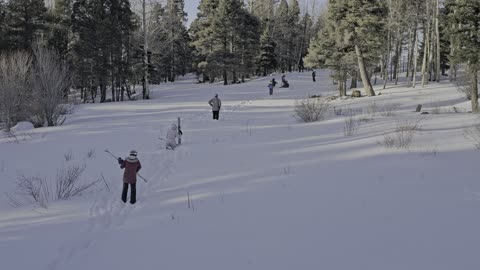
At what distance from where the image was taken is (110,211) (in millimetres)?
6793

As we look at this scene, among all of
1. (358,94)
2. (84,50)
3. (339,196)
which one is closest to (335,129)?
(339,196)

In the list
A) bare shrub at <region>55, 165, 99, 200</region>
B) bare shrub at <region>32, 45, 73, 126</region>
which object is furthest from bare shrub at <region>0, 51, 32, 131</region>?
bare shrub at <region>55, 165, 99, 200</region>

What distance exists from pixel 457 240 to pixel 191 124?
13618mm

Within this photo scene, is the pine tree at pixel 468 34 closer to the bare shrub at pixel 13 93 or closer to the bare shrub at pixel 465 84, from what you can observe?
the bare shrub at pixel 465 84

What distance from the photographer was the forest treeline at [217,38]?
22.5 meters

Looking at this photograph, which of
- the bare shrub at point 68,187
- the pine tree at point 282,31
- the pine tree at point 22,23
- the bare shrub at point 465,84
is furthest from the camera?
the pine tree at point 282,31

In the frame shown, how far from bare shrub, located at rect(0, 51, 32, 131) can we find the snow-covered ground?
6449mm

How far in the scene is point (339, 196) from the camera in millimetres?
6613

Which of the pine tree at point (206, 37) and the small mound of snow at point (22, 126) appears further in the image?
the pine tree at point (206, 37)

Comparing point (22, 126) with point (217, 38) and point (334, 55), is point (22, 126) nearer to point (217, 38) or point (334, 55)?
point (334, 55)

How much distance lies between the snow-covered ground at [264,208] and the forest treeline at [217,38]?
33.4ft

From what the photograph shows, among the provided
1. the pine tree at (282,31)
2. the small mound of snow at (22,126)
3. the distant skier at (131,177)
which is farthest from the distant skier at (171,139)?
the pine tree at (282,31)

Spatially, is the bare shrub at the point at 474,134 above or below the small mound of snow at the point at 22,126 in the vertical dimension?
above

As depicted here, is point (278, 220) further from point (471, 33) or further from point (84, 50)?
point (84, 50)
